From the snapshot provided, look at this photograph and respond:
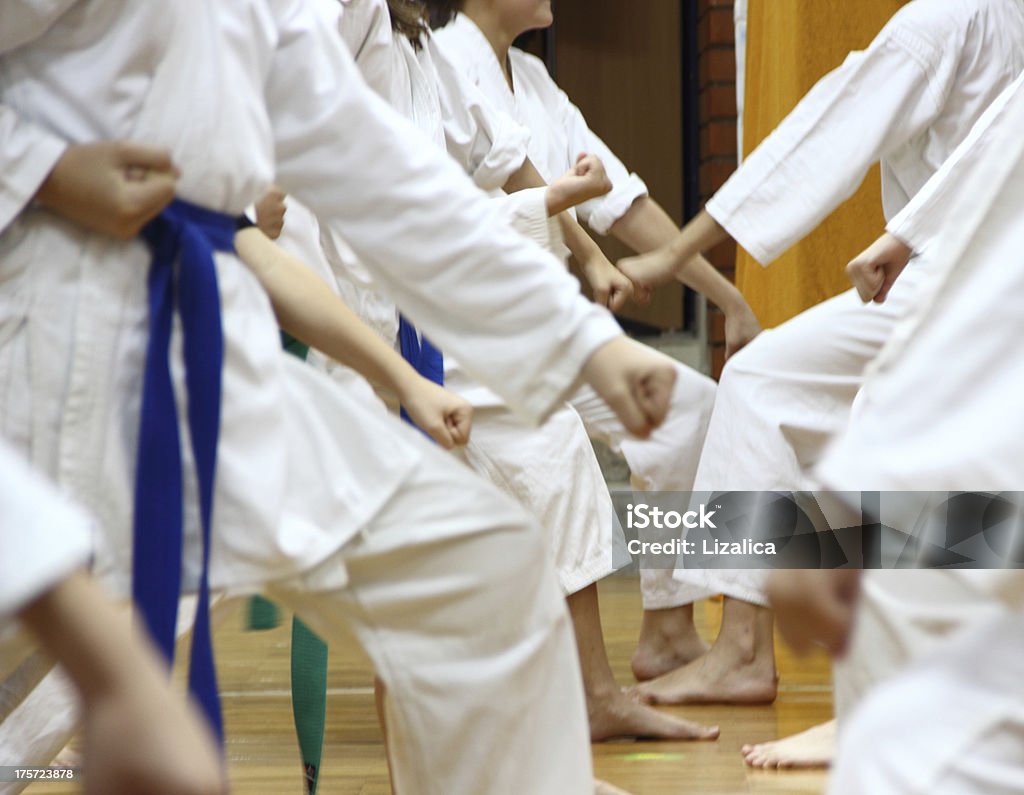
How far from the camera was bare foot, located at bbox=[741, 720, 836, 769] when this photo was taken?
75.2 inches

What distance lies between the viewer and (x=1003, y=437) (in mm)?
667

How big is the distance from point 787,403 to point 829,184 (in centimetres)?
40

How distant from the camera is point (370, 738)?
2.20 meters

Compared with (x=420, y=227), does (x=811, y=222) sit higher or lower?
lower

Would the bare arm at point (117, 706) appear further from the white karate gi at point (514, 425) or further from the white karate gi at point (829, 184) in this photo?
the white karate gi at point (829, 184)

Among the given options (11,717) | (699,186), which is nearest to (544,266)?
(11,717)

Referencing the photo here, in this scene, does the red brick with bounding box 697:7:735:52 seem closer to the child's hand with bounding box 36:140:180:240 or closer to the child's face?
the child's face

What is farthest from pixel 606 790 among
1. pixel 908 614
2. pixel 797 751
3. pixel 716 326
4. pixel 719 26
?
pixel 719 26

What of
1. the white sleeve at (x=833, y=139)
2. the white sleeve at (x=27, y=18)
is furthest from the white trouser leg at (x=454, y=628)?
the white sleeve at (x=833, y=139)

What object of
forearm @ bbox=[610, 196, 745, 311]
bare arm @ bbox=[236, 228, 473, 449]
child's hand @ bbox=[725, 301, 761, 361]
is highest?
bare arm @ bbox=[236, 228, 473, 449]

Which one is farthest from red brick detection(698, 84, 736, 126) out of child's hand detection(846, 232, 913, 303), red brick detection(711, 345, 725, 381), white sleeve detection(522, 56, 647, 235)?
child's hand detection(846, 232, 913, 303)

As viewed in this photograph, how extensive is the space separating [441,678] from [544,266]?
0.36 m

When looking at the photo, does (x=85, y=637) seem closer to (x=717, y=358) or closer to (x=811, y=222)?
(x=811, y=222)

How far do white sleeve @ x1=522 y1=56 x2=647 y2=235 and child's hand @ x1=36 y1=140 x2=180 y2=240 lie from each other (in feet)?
5.31
